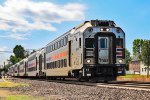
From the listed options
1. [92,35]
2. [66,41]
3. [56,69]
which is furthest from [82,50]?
[56,69]

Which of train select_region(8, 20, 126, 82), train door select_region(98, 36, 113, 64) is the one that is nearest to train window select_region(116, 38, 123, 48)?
train select_region(8, 20, 126, 82)

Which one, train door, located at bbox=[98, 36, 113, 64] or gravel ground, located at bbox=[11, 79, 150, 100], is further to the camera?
train door, located at bbox=[98, 36, 113, 64]

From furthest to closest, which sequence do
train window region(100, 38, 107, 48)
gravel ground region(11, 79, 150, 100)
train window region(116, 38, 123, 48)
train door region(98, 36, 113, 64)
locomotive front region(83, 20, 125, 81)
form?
train window region(116, 38, 123, 48), train window region(100, 38, 107, 48), train door region(98, 36, 113, 64), locomotive front region(83, 20, 125, 81), gravel ground region(11, 79, 150, 100)

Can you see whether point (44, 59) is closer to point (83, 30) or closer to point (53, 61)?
point (53, 61)

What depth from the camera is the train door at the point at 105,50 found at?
24.7 m

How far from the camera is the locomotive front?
24.5m

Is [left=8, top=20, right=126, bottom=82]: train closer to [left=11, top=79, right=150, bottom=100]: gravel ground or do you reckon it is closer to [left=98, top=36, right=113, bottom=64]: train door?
[left=98, top=36, right=113, bottom=64]: train door

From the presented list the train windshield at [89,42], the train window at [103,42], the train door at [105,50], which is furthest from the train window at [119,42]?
the train windshield at [89,42]

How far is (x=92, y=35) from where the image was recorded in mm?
24984

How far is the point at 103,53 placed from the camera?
81.5 feet

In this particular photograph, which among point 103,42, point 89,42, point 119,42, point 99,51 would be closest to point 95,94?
point 99,51

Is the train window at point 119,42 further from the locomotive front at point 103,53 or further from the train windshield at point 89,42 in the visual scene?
the train windshield at point 89,42

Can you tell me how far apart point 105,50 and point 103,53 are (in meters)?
0.25

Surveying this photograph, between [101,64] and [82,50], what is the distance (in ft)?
5.19
